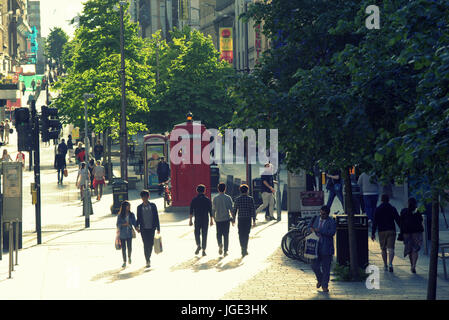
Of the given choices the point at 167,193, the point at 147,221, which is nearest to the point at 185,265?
the point at 147,221

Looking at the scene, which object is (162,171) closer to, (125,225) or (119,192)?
(119,192)

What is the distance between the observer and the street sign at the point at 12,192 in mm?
20578

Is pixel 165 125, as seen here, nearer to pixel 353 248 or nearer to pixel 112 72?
pixel 112 72

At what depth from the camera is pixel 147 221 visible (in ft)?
60.4

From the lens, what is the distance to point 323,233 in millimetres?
14961

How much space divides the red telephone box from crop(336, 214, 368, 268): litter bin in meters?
12.7

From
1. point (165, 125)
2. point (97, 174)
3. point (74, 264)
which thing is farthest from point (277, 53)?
point (165, 125)

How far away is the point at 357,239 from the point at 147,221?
4536 mm

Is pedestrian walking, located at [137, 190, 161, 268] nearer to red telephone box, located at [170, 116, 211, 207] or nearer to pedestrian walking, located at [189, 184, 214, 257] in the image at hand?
pedestrian walking, located at [189, 184, 214, 257]

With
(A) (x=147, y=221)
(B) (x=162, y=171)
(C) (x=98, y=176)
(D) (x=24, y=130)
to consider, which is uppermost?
(D) (x=24, y=130)

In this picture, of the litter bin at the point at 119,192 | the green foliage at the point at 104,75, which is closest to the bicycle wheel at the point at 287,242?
the litter bin at the point at 119,192

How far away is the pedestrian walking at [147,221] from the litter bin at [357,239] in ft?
12.7

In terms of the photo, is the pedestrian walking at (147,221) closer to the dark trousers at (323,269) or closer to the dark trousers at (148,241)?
the dark trousers at (148,241)

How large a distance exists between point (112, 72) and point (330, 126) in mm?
31372
